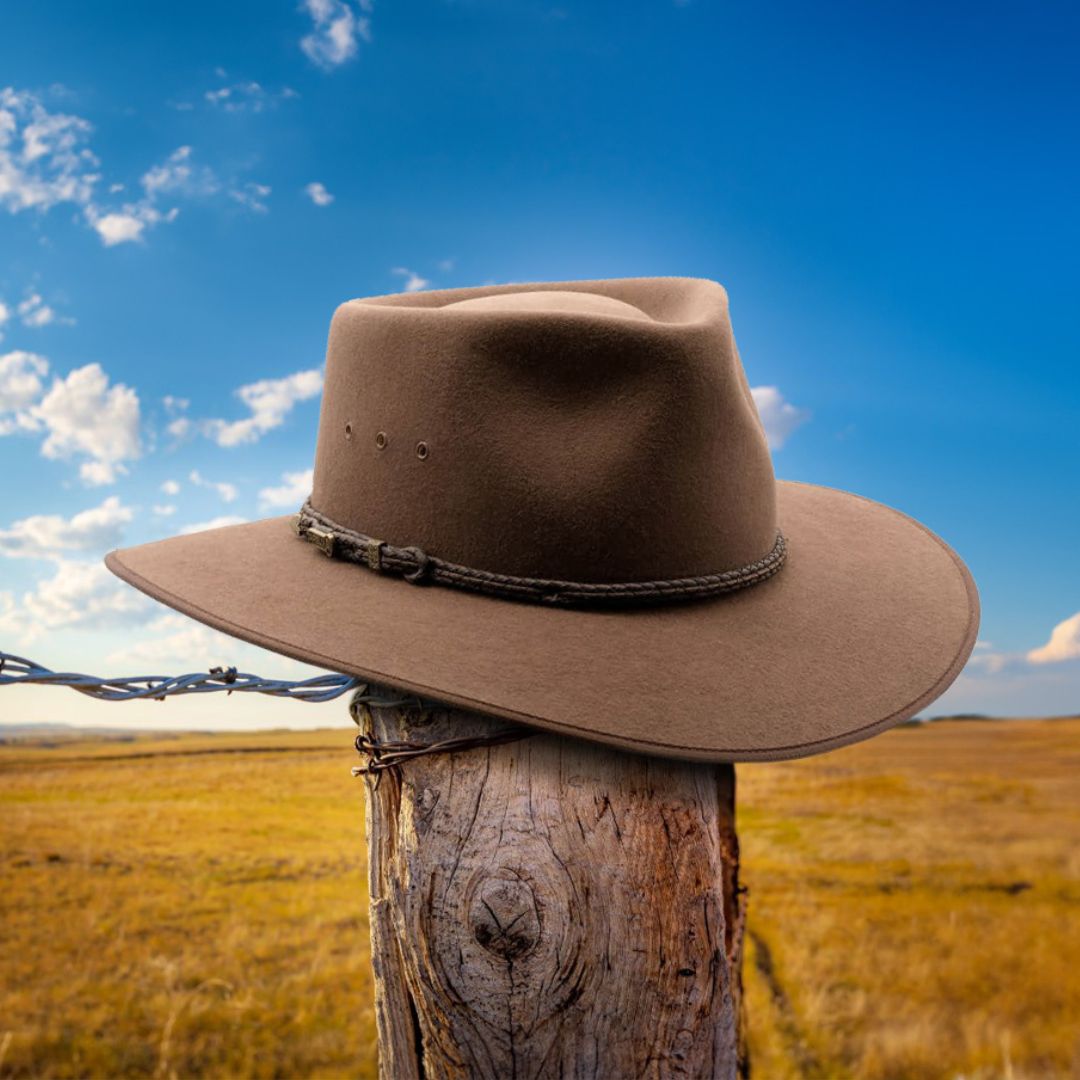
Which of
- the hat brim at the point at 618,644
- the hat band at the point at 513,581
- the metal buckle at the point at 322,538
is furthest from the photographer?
the metal buckle at the point at 322,538

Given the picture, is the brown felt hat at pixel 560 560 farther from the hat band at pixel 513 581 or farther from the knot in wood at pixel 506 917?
the knot in wood at pixel 506 917

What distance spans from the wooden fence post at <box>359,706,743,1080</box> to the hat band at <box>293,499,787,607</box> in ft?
0.96

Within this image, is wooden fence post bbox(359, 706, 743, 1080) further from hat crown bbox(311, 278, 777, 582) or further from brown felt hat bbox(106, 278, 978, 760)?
hat crown bbox(311, 278, 777, 582)

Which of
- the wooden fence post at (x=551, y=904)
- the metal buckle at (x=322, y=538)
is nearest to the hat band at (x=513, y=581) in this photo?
the metal buckle at (x=322, y=538)

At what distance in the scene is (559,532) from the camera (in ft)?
6.99

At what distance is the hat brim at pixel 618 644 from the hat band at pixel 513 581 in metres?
0.03

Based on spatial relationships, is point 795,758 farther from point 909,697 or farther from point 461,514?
point 461,514

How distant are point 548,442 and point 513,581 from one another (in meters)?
0.32

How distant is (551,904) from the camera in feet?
6.57

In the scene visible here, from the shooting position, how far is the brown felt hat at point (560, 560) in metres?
1.98

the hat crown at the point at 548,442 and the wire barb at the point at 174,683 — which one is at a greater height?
the hat crown at the point at 548,442

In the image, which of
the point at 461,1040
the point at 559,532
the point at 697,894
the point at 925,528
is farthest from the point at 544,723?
the point at 925,528

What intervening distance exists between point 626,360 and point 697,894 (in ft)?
Answer: 3.94

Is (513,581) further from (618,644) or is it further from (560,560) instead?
(618,644)
